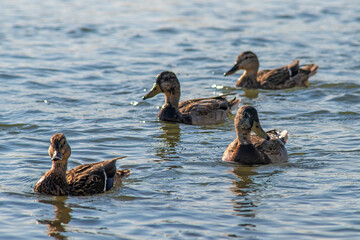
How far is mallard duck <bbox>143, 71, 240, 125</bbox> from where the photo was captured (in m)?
14.5

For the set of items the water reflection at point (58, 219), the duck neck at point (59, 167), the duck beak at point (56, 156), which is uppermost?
the duck beak at point (56, 156)

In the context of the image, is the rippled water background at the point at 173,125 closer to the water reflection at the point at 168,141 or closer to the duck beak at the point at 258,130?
the water reflection at the point at 168,141

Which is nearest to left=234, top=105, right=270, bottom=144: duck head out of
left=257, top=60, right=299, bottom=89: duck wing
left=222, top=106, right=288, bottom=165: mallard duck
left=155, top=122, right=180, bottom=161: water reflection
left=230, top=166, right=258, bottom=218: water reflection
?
left=222, top=106, right=288, bottom=165: mallard duck

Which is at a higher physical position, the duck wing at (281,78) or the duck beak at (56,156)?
the duck wing at (281,78)

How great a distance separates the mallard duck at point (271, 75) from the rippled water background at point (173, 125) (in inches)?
14.5

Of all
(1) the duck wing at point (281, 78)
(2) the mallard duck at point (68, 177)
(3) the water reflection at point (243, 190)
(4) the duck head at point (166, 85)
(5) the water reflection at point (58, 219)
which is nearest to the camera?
(5) the water reflection at point (58, 219)

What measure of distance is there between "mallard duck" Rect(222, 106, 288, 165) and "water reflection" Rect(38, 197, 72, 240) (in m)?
3.19

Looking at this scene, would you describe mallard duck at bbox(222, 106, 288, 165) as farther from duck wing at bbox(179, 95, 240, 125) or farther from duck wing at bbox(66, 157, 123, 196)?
duck wing at bbox(179, 95, 240, 125)

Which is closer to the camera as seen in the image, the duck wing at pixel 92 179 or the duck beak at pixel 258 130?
the duck wing at pixel 92 179

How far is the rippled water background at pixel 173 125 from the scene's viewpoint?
8.87 meters

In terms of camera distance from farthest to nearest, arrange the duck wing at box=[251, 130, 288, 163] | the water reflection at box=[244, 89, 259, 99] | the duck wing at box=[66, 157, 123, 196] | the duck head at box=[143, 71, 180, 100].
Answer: the water reflection at box=[244, 89, 259, 99] < the duck head at box=[143, 71, 180, 100] < the duck wing at box=[251, 130, 288, 163] < the duck wing at box=[66, 157, 123, 196]

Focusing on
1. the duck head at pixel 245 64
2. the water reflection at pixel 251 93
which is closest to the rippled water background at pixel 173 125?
the water reflection at pixel 251 93

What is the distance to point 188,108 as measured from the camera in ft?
48.4

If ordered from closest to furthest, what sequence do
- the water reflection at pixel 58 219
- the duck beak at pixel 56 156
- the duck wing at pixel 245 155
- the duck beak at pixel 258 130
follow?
the water reflection at pixel 58 219 < the duck beak at pixel 56 156 < the duck wing at pixel 245 155 < the duck beak at pixel 258 130
